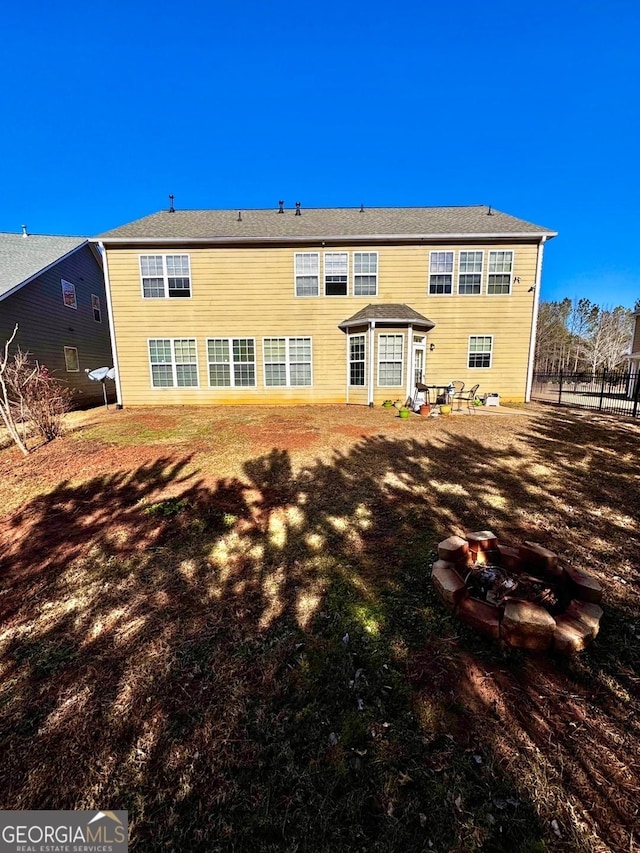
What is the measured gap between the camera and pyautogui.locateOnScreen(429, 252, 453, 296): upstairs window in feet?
41.8

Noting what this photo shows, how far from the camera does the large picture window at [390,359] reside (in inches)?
482

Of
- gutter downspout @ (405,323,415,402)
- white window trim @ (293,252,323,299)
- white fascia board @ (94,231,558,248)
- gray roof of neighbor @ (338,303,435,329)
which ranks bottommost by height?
gutter downspout @ (405,323,415,402)

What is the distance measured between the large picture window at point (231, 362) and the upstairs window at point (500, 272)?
8.90 m

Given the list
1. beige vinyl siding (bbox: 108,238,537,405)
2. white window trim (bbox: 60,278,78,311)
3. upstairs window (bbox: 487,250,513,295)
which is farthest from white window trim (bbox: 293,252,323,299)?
white window trim (bbox: 60,278,78,311)

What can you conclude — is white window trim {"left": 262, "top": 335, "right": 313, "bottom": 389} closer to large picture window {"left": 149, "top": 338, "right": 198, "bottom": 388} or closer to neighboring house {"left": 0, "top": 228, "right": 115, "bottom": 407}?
large picture window {"left": 149, "top": 338, "right": 198, "bottom": 388}

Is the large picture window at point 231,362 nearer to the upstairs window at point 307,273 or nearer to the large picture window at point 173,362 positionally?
the large picture window at point 173,362

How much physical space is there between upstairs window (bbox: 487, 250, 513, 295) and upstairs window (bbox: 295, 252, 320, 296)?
6.17m

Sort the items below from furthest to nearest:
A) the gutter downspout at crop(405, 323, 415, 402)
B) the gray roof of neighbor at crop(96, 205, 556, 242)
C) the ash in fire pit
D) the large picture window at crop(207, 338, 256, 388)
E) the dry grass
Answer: the large picture window at crop(207, 338, 256, 388)
the gray roof of neighbor at crop(96, 205, 556, 242)
the gutter downspout at crop(405, 323, 415, 402)
the ash in fire pit
the dry grass

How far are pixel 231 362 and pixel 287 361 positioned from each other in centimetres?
210

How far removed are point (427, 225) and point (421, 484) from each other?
445 inches

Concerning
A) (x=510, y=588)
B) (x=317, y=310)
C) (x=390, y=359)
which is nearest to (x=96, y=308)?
(x=317, y=310)

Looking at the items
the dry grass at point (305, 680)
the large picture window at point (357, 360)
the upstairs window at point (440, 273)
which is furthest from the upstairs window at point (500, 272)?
the dry grass at point (305, 680)

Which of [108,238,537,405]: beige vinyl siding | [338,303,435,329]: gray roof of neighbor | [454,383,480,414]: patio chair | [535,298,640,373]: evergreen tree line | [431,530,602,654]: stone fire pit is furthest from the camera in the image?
[535,298,640,373]: evergreen tree line

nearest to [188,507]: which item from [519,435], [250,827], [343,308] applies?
[250,827]
